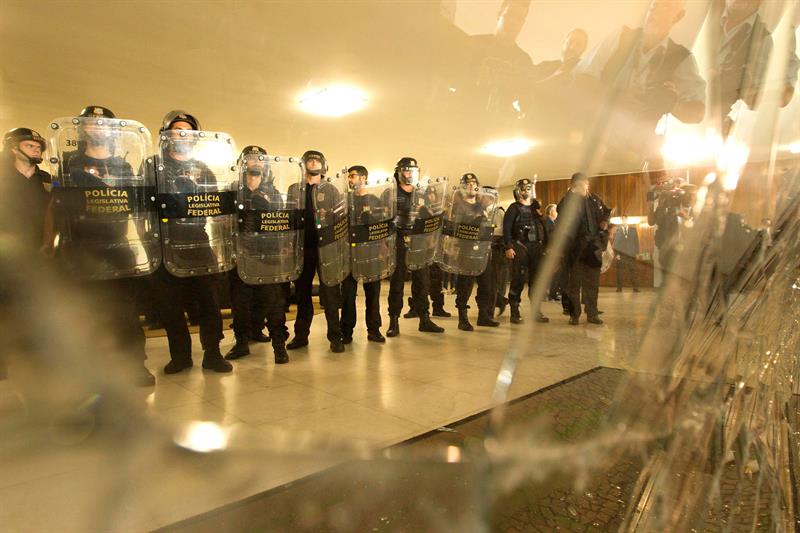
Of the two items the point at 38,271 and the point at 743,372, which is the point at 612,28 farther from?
the point at 38,271

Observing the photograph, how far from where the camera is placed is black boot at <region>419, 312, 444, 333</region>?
522 mm

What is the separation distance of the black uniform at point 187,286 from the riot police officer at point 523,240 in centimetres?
30

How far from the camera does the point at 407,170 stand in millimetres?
425

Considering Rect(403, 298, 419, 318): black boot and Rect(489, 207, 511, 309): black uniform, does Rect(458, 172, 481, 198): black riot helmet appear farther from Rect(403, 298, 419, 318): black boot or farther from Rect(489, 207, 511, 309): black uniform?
Rect(403, 298, 419, 318): black boot

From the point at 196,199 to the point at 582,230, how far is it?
0.35 metres

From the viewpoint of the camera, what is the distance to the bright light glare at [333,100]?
0.36 m

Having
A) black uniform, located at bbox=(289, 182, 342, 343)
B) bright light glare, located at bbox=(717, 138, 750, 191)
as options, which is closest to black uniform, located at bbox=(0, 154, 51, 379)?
black uniform, located at bbox=(289, 182, 342, 343)

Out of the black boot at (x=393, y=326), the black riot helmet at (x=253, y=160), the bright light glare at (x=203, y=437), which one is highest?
the black riot helmet at (x=253, y=160)

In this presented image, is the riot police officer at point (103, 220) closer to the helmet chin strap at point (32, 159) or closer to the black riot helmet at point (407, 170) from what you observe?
the helmet chin strap at point (32, 159)

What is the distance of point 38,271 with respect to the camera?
0.35 metres

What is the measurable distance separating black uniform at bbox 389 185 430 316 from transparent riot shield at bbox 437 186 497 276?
51 mm

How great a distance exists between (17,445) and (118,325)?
0.55ft

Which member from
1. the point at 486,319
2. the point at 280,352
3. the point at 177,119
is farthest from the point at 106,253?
the point at 486,319

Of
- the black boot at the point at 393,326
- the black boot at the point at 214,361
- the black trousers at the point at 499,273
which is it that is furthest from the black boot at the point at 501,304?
the black boot at the point at 214,361
